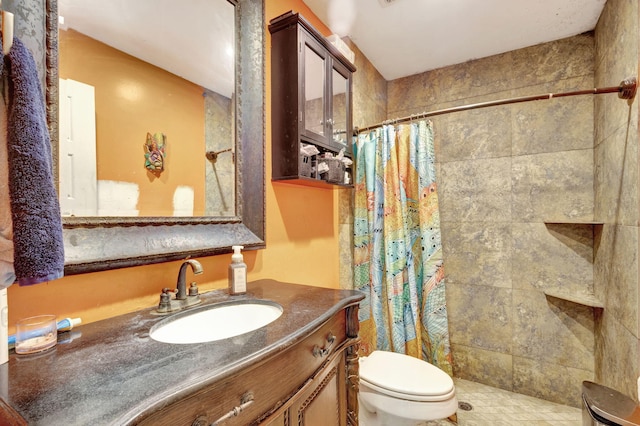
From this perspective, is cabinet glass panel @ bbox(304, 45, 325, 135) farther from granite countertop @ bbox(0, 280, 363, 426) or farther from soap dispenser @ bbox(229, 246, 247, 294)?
granite countertop @ bbox(0, 280, 363, 426)

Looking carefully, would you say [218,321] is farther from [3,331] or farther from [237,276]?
[3,331]

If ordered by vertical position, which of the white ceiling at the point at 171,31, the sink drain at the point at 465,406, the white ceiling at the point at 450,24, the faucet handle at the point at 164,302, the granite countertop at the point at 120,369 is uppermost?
the white ceiling at the point at 450,24

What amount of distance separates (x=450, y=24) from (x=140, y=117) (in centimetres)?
194

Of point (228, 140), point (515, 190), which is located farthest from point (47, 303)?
point (515, 190)

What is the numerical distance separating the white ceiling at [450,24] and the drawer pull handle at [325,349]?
1.81 metres

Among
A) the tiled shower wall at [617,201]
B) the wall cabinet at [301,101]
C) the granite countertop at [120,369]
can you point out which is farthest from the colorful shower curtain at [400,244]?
the granite countertop at [120,369]

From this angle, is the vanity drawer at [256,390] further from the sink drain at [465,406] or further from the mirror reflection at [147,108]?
the sink drain at [465,406]

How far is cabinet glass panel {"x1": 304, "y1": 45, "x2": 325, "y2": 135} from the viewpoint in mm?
1427

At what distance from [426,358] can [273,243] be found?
146cm

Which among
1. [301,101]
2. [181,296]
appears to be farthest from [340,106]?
[181,296]

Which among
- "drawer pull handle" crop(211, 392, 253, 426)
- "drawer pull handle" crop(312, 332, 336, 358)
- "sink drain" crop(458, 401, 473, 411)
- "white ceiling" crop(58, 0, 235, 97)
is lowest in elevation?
"sink drain" crop(458, 401, 473, 411)

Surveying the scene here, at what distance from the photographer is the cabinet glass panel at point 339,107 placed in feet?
5.48

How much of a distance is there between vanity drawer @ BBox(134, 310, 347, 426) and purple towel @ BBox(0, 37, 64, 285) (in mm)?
314

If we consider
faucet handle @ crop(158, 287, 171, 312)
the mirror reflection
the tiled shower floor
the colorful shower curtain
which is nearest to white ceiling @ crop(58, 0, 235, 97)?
the mirror reflection
